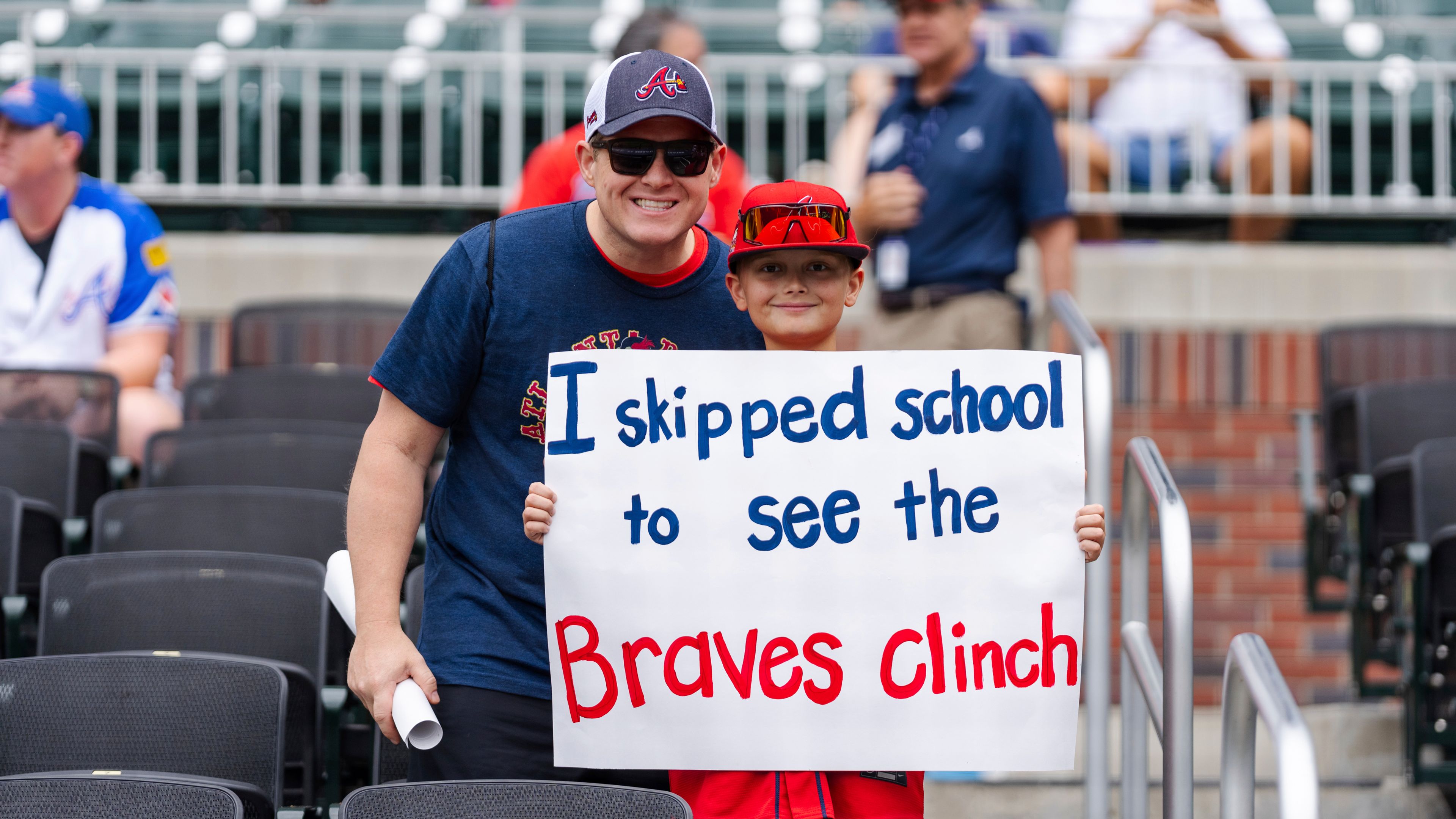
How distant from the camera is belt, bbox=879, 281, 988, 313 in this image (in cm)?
503

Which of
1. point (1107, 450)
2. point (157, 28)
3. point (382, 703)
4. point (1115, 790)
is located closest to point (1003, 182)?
point (1107, 450)

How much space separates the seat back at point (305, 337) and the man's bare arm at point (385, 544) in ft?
12.0

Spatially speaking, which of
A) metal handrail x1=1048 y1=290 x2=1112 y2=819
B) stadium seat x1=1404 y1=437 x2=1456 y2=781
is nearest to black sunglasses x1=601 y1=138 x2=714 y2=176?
metal handrail x1=1048 y1=290 x2=1112 y2=819

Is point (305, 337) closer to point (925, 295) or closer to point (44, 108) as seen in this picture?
point (44, 108)

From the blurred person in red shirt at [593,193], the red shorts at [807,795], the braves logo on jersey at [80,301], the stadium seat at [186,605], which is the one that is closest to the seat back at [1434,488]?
the blurred person in red shirt at [593,193]

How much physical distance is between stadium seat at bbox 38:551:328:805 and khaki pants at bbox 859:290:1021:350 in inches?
74.1

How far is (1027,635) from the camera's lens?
2.74m

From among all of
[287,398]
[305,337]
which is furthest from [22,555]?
[305,337]

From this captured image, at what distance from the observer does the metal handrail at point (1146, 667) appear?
3.13 meters

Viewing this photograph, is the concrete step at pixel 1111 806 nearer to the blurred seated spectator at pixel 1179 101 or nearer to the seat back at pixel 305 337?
the seat back at pixel 305 337

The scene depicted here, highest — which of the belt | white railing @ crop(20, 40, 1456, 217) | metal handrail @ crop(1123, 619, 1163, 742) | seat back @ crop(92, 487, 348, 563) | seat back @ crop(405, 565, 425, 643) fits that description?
white railing @ crop(20, 40, 1456, 217)

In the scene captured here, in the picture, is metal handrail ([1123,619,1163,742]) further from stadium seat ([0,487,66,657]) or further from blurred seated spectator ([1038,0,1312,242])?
blurred seated spectator ([1038,0,1312,242])

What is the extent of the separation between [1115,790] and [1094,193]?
3.12 metres

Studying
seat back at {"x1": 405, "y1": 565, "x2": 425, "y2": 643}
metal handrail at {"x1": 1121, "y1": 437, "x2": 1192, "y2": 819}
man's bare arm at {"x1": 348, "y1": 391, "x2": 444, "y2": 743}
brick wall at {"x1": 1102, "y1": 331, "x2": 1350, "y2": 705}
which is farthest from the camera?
brick wall at {"x1": 1102, "y1": 331, "x2": 1350, "y2": 705}
